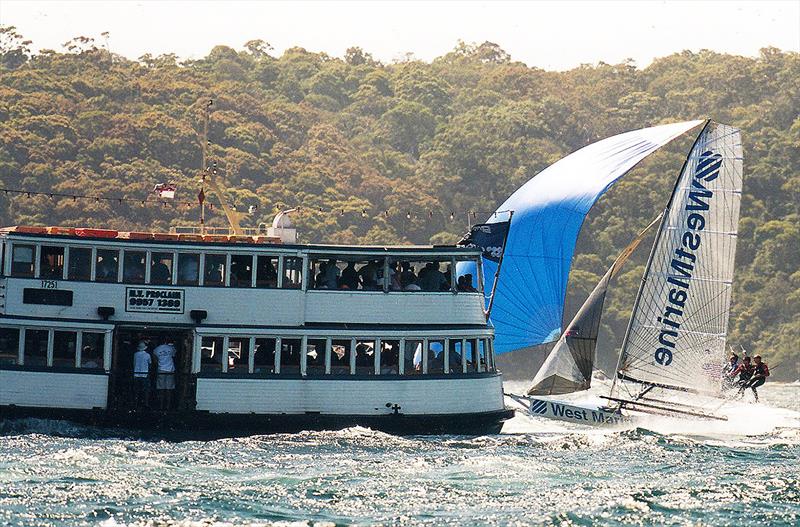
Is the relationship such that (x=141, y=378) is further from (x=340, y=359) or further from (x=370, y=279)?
(x=370, y=279)

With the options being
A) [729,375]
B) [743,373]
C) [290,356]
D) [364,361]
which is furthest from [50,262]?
[743,373]

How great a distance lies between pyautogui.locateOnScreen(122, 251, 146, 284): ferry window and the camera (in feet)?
94.4

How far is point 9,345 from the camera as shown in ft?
93.6

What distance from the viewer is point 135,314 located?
2877 cm

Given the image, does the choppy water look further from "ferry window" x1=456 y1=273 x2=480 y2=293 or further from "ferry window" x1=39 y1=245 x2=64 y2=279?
"ferry window" x1=456 y1=273 x2=480 y2=293

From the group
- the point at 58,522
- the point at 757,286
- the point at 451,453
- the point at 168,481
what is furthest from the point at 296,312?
the point at 757,286

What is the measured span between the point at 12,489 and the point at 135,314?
6.47 meters

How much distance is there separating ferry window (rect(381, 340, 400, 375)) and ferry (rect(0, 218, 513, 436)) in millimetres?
27

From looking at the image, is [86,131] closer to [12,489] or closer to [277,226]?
[277,226]

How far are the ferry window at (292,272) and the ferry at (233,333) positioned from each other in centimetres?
2

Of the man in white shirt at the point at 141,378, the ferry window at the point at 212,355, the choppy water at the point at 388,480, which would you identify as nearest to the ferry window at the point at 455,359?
the choppy water at the point at 388,480

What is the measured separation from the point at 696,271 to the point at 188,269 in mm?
10823

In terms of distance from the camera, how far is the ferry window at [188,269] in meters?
29.0

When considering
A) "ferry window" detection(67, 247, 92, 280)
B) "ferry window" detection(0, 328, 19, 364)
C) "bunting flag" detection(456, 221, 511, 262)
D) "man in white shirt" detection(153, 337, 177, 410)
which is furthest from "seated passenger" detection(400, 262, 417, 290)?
"ferry window" detection(0, 328, 19, 364)
